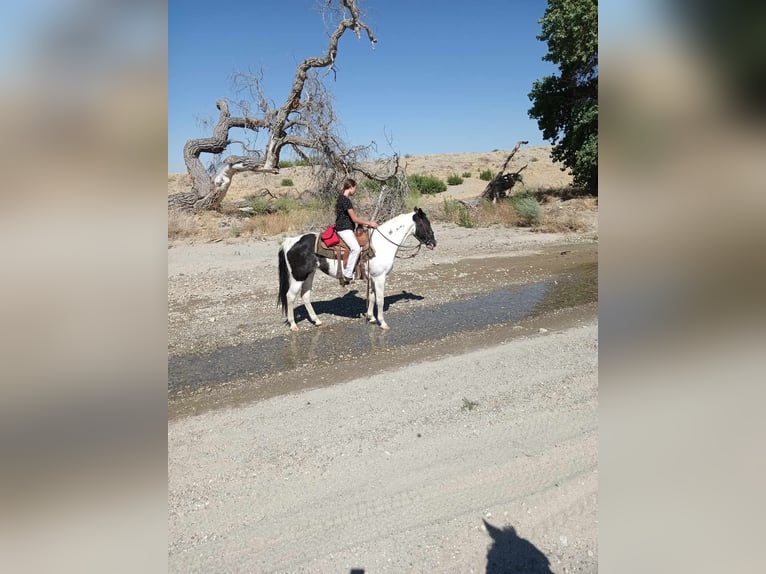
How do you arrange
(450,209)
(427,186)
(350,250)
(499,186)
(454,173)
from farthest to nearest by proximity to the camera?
(454,173) → (427,186) → (499,186) → (450,209) → (350,250)

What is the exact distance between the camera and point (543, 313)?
1048 cm

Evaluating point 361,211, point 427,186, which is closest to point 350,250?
point 361,211

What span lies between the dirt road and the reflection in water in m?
0.34

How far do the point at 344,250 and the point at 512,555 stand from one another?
6360mm

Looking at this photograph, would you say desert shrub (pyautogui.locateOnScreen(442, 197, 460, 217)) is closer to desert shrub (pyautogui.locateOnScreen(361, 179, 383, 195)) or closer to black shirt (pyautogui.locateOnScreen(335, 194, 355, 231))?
desert shrub (pyautogui.locateOnScreen(361, 179, 383, 195))

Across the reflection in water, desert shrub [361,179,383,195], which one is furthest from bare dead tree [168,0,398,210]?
the reflection in water

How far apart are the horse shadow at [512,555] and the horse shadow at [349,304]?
284 inches

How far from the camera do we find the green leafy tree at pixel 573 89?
22.2 metres

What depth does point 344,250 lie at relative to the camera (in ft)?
30.0

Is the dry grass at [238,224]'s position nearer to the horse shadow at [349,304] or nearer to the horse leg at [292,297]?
the horse shadow at [349,304]

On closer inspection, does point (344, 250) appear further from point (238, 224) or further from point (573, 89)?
point (573, 89)
